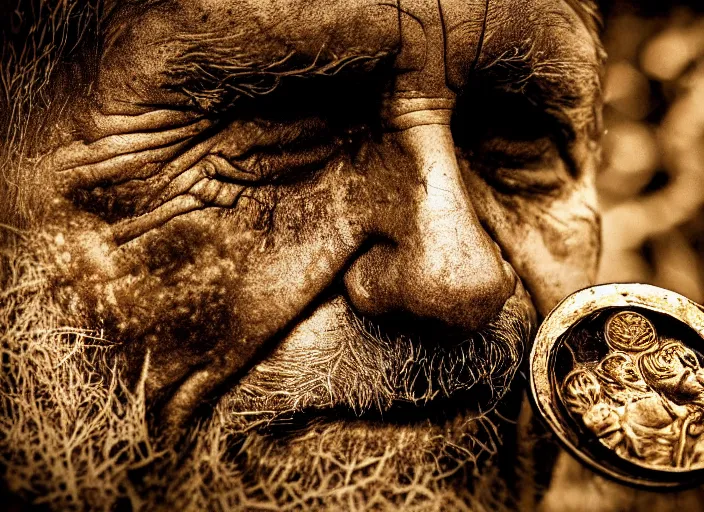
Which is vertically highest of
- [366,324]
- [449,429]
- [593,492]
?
[366,324]

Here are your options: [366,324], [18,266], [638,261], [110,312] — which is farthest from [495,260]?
[638,261]

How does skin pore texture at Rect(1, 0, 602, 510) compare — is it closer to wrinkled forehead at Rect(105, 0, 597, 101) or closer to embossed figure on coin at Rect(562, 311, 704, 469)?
wrinkled forehead at Rect(105, 0, 597, 101)

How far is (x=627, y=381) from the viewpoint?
3.01ft

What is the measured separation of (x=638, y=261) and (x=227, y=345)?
4.57 feet

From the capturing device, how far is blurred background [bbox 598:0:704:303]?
1807mm

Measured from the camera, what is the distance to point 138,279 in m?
0.89

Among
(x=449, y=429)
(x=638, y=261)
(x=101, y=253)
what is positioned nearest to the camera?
(x=101, y=253)

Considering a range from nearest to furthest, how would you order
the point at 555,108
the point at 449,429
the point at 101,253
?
the point at 101,253, the point at 449,429, the point at 555,108

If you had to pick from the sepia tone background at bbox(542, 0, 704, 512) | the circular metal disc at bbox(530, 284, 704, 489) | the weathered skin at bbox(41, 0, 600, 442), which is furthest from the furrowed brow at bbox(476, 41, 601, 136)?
the sepia tone background at bbox(542, 0, 704, 512)

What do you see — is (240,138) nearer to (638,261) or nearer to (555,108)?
(555,108)

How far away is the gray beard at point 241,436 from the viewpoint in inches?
34.0

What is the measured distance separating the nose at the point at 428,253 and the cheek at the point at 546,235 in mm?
188

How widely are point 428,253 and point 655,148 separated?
1.24 metres

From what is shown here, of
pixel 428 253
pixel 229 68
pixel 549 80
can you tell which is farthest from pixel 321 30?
pixel 549 80
